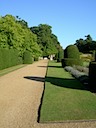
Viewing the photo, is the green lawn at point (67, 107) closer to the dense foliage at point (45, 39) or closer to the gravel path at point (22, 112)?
the gravel path at point (22, 112)

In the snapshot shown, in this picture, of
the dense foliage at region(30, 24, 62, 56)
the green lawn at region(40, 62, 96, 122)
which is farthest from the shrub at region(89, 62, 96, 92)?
the dense foliage at region(30, 24, 62, 56)

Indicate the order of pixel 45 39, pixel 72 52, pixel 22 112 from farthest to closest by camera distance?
pixel 45 39
pixel 72 52
pixel 22 112

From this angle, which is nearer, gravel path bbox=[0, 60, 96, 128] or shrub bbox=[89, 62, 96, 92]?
gravel path bbox=[0, 60, 96, 128]

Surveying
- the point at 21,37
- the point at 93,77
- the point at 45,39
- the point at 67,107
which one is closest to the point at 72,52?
the point at 21,37

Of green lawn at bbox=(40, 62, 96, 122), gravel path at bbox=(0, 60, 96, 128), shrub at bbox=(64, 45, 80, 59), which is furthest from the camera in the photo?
shrub at bbox=(64, 45, 80, 59)

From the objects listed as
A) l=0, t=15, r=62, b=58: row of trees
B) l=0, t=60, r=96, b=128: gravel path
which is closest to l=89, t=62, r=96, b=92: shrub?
l=0, t=60, r=96, b=128: gravel path

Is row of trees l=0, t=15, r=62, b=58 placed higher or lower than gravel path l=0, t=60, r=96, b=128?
higher

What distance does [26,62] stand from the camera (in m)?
51.6

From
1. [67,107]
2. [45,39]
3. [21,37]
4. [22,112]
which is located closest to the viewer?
[22,112]

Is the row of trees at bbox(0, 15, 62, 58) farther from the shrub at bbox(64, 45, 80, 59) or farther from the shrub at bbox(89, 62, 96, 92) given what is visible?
the shrub at bbox(89, 62, 96, 92)

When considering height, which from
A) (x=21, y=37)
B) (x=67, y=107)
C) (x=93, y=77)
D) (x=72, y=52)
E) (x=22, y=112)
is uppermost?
(x=21, y=37)

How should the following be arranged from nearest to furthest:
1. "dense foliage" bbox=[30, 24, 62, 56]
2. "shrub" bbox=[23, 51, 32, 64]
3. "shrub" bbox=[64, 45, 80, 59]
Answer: "shrub" bbox=[64, 45, 80, 59]
"shrub" bbox=[23, 51, 32, 64]
"dense foliage" bbox=[30, 24, 62, 56]

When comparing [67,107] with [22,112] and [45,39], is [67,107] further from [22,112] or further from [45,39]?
[45,39]

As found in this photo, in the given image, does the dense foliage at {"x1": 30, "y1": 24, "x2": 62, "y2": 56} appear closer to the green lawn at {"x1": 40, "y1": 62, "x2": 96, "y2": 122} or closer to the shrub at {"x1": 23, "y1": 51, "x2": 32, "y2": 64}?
the shrub at {"x1": 23, "y1": 51, "x2": 32, "y2": 64}
